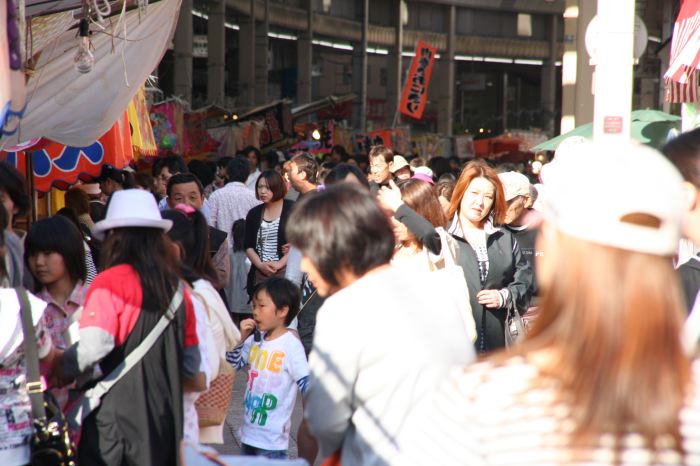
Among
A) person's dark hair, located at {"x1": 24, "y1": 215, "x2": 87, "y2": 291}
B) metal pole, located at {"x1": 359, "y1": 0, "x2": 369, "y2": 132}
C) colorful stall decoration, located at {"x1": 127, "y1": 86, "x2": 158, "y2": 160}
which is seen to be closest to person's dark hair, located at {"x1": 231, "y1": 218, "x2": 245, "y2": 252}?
colorful stall decoration, located at {"x1": 127, "y1": 86, "x2": 158, "y2": 160}

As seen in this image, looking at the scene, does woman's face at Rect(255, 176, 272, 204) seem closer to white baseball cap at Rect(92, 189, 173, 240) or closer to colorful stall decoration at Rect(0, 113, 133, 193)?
colorful stall decoration at Rect(0, 113, 133, 193)

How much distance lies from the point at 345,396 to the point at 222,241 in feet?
15.2

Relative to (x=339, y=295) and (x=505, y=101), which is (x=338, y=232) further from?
(x=505, y=101)

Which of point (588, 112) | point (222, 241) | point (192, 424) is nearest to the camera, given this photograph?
point (192, 424)

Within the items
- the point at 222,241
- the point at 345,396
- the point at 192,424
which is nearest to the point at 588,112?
the point at 222,241

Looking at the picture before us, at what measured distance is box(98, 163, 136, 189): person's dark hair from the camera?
11.2 meters

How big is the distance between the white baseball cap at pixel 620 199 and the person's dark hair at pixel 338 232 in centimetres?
112

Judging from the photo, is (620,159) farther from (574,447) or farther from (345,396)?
(345,396)

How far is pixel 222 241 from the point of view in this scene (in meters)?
7.40

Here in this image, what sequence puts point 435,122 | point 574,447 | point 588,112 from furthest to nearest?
point 435,122 → point 588,112 → point 574,447

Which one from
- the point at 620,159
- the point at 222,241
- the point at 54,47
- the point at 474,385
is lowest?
the point at 222,241

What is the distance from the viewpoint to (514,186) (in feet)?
27.0

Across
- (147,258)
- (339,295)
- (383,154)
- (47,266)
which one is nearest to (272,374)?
(47,266)

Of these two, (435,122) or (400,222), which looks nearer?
(400,222)
